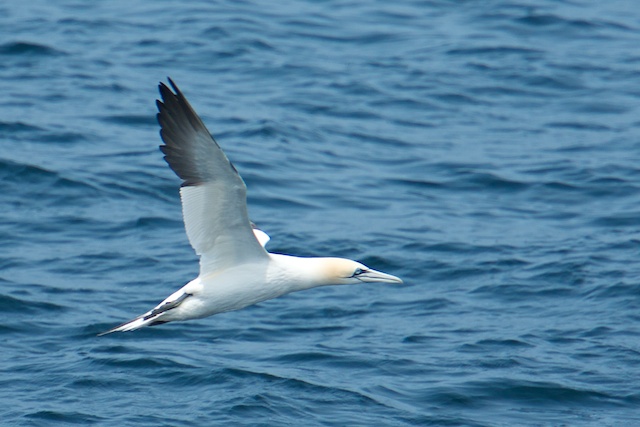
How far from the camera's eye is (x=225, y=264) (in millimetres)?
10242

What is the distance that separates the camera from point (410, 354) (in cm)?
1296

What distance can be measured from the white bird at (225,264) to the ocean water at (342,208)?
1.99m

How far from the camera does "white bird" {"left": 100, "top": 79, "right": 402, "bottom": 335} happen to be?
31.2ft

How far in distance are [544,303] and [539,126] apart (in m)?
5.50

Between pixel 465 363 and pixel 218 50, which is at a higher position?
pixel 218 50

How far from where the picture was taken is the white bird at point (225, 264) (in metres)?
9.52

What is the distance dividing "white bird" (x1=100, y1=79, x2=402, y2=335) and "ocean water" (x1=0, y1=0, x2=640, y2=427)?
6.52 ft

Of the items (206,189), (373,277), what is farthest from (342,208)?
(206,189)

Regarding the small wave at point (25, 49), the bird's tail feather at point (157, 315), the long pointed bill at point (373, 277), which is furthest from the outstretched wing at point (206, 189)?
the small wave at point (25, 49)

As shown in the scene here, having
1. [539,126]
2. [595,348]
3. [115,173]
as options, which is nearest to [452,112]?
[539,126]

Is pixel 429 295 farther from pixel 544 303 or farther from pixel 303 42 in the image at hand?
pixel 303 42

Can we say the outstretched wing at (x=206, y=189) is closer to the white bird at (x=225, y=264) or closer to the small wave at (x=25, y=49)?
the white bird at (x=225, y=264)

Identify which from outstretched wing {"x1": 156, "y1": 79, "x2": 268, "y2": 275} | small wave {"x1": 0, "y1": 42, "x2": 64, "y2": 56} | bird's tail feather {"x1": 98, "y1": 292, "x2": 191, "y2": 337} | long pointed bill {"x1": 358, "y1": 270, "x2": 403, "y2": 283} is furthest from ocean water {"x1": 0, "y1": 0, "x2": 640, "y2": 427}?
outstretched wing {"x1": 156, "y1": 79, "x2": 268, "y2": 275}

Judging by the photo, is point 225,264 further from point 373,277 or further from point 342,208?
point 342,208
